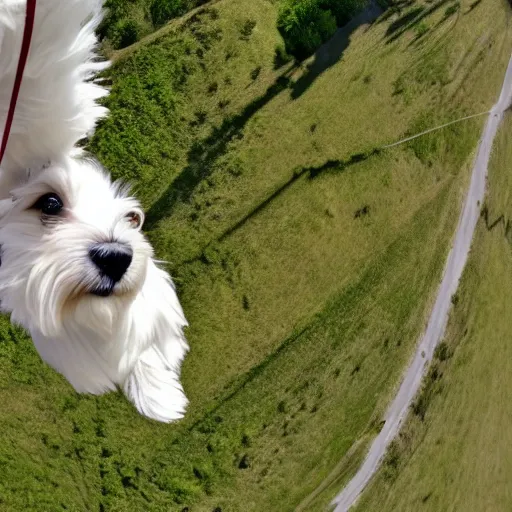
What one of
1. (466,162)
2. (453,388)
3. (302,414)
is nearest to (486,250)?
(466,162)

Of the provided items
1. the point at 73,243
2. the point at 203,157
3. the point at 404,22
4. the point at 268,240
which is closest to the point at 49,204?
the point at 73,243

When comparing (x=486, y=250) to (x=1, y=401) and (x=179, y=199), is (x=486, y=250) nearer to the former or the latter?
(x=179, y=199)

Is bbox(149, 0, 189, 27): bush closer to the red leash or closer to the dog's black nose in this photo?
the red leash

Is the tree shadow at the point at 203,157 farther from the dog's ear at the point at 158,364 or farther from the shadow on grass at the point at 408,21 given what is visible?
the dog's ear at the point at 158,364

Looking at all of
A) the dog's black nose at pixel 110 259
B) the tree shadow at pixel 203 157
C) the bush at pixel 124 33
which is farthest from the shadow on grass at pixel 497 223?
the dog's black nose at pixel 110 259

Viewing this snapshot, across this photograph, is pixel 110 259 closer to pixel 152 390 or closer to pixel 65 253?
pixel 65 253
